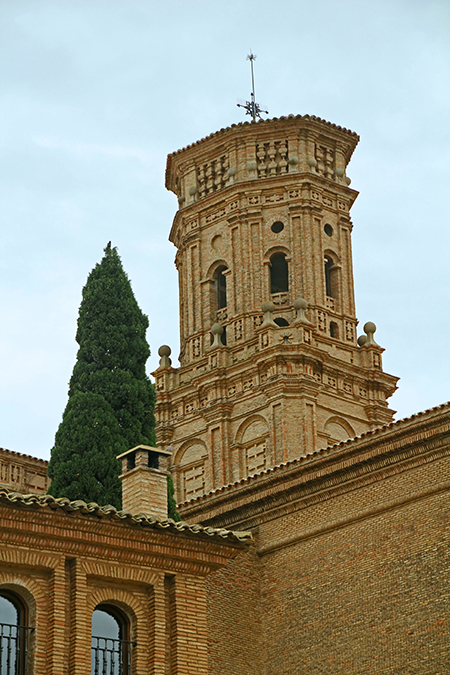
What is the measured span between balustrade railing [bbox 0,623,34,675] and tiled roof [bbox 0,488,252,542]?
166 cm

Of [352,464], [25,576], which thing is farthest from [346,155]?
[25,576]

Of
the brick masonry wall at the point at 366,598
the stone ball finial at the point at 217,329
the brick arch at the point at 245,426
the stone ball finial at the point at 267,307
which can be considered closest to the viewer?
the brick masonry wall at the point at 366,598

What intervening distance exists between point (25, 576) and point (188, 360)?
25101mm

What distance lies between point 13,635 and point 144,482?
167 inches

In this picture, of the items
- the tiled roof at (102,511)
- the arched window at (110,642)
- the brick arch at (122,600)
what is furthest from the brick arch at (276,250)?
the arched window at (110,642)

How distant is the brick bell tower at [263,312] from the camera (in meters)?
41.8

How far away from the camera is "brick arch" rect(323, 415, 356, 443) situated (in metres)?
42.0

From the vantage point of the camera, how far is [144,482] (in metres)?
23.2

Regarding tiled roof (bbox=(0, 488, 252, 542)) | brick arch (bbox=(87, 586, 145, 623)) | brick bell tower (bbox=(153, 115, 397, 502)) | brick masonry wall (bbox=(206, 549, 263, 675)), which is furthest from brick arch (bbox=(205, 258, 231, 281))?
brick arch (bbox=(87, 586, 145, 623))

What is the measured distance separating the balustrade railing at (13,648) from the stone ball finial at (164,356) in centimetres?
2524

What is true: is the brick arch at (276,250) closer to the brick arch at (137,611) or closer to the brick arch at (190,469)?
the brick arch at (190,469)

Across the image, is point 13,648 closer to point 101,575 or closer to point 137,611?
point 101,575

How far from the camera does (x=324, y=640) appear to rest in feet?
82.8

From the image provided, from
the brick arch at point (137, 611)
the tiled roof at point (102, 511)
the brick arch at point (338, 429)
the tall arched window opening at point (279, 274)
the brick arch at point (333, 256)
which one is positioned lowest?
the brick arch at point (137, 611)
